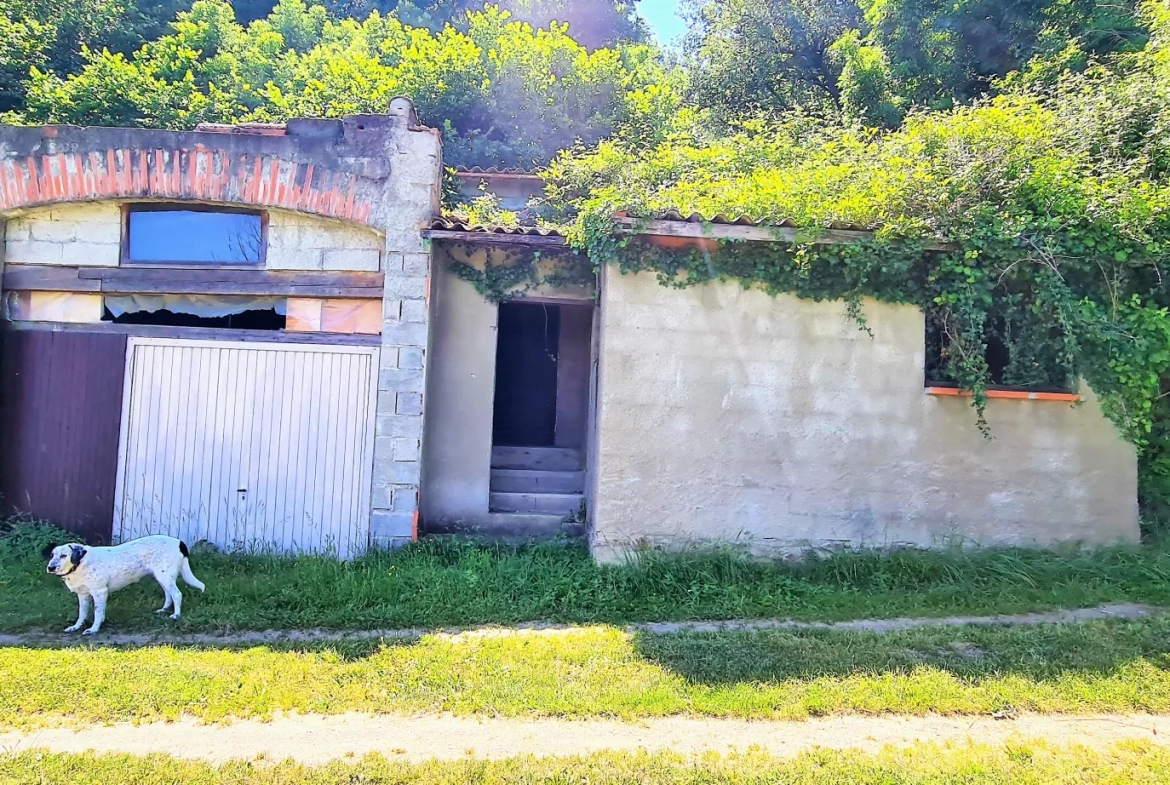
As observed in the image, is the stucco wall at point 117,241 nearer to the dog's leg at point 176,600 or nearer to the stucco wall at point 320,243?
the stucco wall at point 320,243

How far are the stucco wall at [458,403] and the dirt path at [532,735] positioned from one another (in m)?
3.55

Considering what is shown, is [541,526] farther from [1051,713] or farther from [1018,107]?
[1018,107]

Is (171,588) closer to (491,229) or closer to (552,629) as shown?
(552,629)

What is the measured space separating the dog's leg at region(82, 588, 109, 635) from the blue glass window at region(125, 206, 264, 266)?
11.2ft

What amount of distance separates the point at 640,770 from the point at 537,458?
5.60m

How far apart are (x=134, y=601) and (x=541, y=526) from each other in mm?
3606

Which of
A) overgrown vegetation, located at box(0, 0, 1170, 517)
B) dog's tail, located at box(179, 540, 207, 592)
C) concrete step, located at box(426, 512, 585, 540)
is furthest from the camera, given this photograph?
concrete step, located at box(426, 512, 585, 540)

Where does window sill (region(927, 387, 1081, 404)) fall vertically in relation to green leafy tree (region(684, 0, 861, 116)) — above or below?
below

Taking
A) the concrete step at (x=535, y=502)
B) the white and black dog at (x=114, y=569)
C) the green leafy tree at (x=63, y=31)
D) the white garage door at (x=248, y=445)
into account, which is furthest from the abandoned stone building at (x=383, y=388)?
the green leafy tree at (x=63, y=31)

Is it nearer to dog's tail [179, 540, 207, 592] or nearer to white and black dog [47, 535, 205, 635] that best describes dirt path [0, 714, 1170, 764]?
white and black dog [47, 535, 205, 635]

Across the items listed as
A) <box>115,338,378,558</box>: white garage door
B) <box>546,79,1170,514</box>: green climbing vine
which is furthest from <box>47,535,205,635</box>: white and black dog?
<box>546,79,1170,514</box>: green climbing vine

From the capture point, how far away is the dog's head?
4.82 metres

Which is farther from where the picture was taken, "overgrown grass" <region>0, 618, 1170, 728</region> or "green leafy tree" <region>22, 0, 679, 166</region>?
"green leafy tree" <region>22, 0, 679, 166</region>

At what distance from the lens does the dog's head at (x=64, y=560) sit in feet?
15.8
